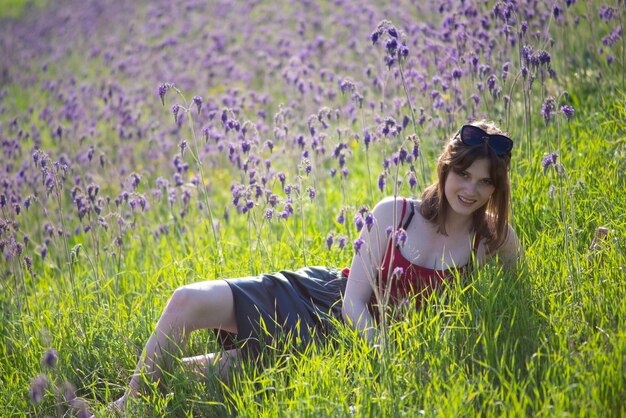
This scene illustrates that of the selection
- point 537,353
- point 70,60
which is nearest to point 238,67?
point 70,60

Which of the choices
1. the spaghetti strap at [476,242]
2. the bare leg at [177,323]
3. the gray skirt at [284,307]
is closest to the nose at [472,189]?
the spaghetti strap at [476,242]

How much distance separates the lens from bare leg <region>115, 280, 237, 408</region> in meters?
3.46

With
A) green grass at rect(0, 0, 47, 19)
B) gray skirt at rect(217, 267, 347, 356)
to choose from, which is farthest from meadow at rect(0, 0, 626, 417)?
green grass at rect(0, 0, 47, 19)

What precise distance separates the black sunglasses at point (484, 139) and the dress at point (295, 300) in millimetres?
487

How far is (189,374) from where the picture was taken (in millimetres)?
3500

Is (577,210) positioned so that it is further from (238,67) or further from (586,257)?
(238,67)

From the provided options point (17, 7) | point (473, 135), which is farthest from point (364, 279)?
point (17, 7)

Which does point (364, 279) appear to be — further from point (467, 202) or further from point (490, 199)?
point (490, 199)

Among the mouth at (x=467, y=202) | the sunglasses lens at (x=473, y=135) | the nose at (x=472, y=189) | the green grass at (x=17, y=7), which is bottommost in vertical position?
the mouth at (x=467, y=202)

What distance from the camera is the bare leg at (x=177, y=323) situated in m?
3.46

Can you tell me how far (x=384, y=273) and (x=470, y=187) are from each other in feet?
1.99

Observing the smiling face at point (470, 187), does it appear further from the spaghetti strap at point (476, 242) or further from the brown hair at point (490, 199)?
the spaghetti strap at point (476, 242)

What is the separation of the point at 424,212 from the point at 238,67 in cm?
482

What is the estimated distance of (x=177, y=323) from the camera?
349 cm
